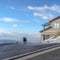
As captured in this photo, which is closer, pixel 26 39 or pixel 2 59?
pixel 2 59

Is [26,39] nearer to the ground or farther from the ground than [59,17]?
nearer to the ground

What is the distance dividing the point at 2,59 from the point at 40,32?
3817cm

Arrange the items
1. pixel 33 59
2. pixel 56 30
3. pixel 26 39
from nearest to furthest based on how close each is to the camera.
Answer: pixel 33 59, pixel 26 39, pixel 56 30

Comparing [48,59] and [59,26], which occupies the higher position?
[59,26]

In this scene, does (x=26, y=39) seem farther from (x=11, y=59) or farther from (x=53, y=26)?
(x=11, y=59)

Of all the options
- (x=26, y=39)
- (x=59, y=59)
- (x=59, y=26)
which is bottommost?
(x=59, y=59)

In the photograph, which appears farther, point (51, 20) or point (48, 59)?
point (51, 20)

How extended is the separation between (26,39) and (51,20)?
36.1ft

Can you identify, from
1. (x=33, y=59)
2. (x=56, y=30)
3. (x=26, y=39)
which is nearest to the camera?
(x=33, y=59)

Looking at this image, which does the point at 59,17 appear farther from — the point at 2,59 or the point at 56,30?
the point at 2,59

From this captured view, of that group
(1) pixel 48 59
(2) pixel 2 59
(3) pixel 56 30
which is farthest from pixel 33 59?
(3) pixel 56 30

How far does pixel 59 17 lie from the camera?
50.2m

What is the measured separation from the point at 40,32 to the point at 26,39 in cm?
911

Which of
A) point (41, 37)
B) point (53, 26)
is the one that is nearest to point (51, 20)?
point (53, 26)
